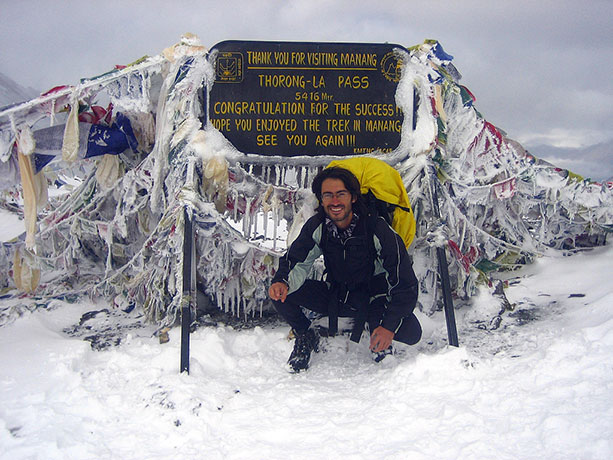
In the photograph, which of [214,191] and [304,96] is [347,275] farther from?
[304,96]

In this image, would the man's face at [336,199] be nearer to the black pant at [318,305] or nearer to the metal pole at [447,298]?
the black pant at [318,305]

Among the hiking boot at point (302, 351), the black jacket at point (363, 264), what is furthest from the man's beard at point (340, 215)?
the hiking boot at point (302, 351)

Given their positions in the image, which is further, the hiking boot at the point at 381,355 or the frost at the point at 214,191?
the frost at the point at 214,191

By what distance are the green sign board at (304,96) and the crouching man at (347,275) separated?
0.58 meters

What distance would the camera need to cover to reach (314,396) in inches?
97.3

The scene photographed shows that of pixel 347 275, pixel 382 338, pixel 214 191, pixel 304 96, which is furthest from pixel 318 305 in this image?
pixel 304 96

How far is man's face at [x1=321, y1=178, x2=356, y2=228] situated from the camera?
2.69 m

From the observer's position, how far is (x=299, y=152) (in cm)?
323

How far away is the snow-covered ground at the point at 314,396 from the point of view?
1917 millimetres

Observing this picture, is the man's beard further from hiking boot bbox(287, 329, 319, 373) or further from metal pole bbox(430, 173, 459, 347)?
hiking boot bbox(287, 329, 319, 373)

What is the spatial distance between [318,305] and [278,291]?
35cm

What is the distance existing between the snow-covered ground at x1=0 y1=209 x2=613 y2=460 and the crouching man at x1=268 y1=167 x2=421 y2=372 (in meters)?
0.24

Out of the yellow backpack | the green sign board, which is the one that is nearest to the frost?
the green sign board

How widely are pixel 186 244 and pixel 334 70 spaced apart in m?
1.60
